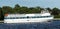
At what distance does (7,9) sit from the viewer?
182 meters

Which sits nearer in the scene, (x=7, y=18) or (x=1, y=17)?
(x=7, y=18)

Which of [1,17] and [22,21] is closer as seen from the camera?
[22,21]

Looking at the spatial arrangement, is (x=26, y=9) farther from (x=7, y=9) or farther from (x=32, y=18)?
(x=32, y=18)

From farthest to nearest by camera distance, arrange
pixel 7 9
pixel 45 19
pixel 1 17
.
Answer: pixel 7 9 < pixel 1 17 < pixel 45 19

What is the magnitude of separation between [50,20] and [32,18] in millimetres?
8802

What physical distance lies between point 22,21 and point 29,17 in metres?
5.45

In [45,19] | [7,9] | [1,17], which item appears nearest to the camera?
[45,19]

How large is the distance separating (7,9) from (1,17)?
91.3 feet

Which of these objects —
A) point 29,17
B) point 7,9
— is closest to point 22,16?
point 29,17

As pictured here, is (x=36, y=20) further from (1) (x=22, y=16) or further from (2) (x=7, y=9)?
(2) (x=7, y=9)

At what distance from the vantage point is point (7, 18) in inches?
5453

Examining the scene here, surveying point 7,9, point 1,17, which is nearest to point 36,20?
point 1,17

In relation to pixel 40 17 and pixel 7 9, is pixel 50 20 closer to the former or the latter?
pixel 40 17

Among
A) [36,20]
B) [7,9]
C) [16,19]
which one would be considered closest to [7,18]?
[16,19]
